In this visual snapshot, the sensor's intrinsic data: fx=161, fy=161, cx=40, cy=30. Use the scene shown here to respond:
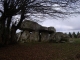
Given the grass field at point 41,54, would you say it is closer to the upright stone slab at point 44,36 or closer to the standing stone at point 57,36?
the standing stone at point 57,36

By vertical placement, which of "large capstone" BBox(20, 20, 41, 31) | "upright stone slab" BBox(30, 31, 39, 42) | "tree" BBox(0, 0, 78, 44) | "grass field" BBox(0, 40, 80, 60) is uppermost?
"tree" BBox(0, 0, 78, 44)

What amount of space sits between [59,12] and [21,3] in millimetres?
4228

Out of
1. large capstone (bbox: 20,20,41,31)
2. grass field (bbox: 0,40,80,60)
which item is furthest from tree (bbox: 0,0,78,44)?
large capstone (bbox: 20,20,41,31)

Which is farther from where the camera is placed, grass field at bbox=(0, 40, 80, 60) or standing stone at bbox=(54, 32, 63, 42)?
standing stone at bbox=(54, 32, 63, 42)

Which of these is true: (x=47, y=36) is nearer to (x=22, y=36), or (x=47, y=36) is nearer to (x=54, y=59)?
(x=22, y=36)

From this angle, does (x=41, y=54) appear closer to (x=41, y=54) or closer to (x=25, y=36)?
(x=41, y=54)

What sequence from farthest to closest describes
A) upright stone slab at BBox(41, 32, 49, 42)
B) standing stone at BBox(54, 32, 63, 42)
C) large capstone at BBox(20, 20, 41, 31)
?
upright stone slab at BBox(41, 32, 49, 42) < standing stone at BBox(54, 32, 63, 42) < large capstone at BBox(20, 20, 41, 31)

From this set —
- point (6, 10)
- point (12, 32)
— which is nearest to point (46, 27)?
point (12, 32)

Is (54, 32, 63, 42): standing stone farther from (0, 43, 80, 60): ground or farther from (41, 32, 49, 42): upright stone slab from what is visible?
(0, 43, 80, 60): ground

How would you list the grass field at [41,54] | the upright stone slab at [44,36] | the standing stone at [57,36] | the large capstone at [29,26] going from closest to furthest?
the grass field at [41,54], the large capstone at [29,26], the standing stone at [57,36], the upright stone slab at [44,36]

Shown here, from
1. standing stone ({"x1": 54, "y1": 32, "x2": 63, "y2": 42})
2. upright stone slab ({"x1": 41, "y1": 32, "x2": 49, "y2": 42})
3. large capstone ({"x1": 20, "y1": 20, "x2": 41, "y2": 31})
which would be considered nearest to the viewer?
large capstone ({"x1": 20, "y1": 20, "x2": 41, "y2": 31})

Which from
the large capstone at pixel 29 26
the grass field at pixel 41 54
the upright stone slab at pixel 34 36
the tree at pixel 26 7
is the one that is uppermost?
the tree at pixel 26 7

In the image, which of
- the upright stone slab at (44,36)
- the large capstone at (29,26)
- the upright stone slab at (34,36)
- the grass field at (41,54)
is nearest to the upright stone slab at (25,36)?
the upright stone slab at (34,36)

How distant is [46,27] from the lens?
1716 cm
